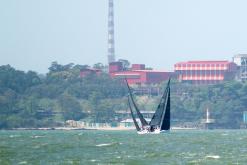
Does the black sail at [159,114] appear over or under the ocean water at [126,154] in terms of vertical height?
over

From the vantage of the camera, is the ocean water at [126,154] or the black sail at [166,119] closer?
the ocean water at [126,154]

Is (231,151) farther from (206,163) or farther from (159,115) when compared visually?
(159,115)

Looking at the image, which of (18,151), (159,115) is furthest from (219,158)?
(159,115)

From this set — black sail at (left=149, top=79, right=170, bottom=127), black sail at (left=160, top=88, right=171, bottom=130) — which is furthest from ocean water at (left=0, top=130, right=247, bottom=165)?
black sail at (left=149, top=79, right=170, bottom=127)

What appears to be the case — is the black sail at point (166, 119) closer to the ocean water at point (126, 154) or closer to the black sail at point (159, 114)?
the black sail at point (159, 114)

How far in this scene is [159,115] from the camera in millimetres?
158875

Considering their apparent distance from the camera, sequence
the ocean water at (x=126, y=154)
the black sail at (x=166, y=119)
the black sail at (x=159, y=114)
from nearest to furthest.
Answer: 1. the ocean water at (x=126, y=154)
2. the black sail at (x=166, y=119)
3. the black sail at (x=159, y=114)

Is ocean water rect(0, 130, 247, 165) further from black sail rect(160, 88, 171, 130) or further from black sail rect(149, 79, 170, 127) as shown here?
black sail rect(149, 79, 170, 127)

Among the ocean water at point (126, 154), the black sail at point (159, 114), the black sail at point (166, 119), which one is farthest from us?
the black sail at point (159, 114)

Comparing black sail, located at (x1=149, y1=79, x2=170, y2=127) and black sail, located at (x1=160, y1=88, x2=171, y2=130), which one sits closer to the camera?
black sail, located at (x1=160, y1=88, x2=171, y2=130)

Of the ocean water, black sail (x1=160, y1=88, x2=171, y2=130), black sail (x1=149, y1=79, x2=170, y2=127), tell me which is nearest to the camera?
the ocean water

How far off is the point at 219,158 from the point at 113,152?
39.8 ft

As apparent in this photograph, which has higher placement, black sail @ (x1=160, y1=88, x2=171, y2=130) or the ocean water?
black sail @ (x1=160, y1=88, x2=171, y2=130)

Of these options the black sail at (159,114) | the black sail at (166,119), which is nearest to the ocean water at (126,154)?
the black sail at (166,119)
